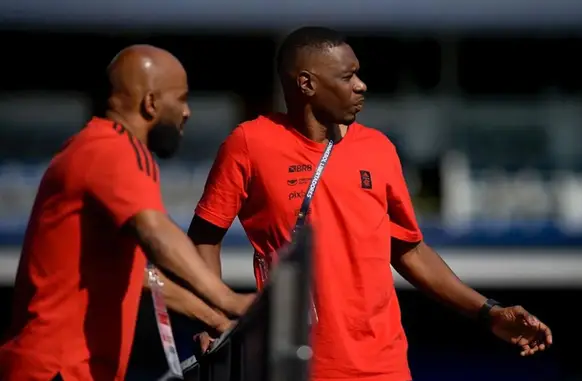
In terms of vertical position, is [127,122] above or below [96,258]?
above

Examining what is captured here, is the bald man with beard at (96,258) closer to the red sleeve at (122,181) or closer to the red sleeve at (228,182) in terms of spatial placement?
the red sleeve at (122,181)

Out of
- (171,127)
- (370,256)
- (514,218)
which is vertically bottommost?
(514,218)

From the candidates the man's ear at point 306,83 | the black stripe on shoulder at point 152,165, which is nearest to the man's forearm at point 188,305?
the black stripe on shoulder at point 152,165

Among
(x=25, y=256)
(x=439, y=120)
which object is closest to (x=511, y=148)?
(x=439, y=120)

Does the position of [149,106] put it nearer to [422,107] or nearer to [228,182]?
[228,182]

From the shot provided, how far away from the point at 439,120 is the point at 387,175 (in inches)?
440

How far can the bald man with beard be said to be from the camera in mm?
3842

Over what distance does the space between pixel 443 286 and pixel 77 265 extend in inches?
68.7

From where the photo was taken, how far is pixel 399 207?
198 inches

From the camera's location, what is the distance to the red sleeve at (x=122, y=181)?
12.6 feet

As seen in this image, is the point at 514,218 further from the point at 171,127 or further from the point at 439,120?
the point at 171,127

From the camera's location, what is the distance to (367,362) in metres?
4.77

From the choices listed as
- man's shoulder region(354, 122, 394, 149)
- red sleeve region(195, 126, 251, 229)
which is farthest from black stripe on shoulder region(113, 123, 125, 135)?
man's shoulder region(354, 122, 394, 149)

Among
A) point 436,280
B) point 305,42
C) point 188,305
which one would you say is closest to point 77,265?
point 188,305
